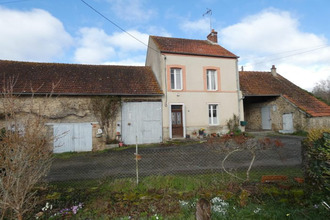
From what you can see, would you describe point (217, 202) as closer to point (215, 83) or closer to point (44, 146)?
point (44, 146)

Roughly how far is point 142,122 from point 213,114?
5521 mm

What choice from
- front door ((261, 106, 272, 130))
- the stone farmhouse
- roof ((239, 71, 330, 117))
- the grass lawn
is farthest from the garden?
front door ((261, 106, 272, 130))

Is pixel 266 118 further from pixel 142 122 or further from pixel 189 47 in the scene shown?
pixel 142 122

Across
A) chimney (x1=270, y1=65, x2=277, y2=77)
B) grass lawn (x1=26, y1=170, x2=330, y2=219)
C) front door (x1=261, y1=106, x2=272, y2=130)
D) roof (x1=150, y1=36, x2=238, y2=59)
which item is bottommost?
grass lawn (x1=26, y1=170, x2=330, y2=219)

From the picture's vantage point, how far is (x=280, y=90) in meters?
17.2

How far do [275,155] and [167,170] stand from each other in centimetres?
478

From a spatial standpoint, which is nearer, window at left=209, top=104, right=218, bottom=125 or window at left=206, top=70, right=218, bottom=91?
window at left=209, top=104, right=218, bottom=125

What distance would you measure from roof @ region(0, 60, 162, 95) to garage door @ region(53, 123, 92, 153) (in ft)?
6.60

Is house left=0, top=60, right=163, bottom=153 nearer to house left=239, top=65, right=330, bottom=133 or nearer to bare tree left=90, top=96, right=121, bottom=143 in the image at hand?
bare tree left=90, top=96, right=121, bottom=143

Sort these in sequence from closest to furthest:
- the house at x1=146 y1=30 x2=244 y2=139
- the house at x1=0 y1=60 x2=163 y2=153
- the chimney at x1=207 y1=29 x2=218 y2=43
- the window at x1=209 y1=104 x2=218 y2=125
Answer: the house at x1=0 y1=60 x2=163 y2=153, the house at x1=146 y1=30 x2=244 y2=139, the window at x1=209 y1=104 x2=218 y2=125, the chimney at x1=207 y1=29 x2=218 y2=43

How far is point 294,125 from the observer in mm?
15008

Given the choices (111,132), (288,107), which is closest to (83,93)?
(111,132)

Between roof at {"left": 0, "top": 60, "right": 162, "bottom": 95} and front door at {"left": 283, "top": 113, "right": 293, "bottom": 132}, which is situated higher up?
roof at {"left": 0, "top": 60, "right": 162, "bottom": 95}

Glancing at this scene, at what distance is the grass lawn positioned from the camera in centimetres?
338
